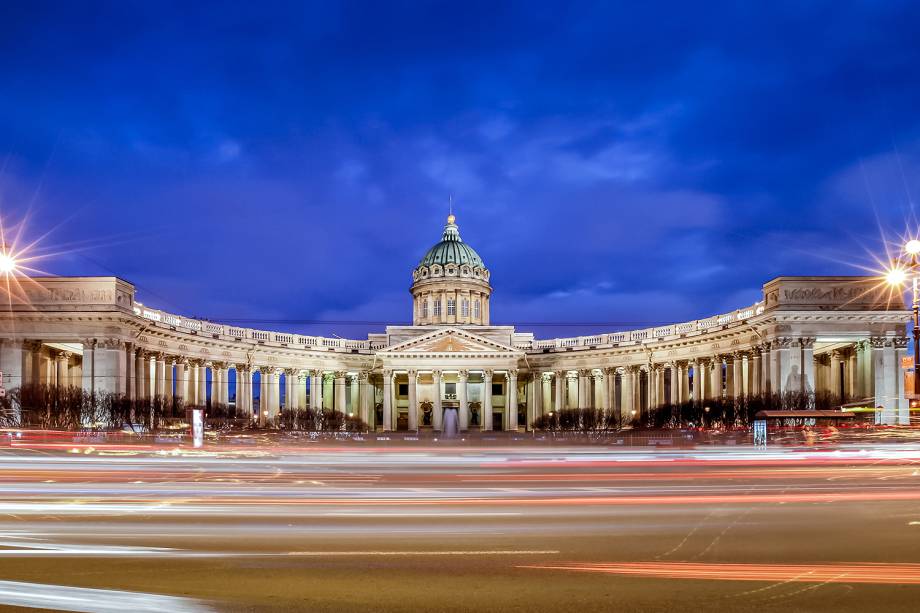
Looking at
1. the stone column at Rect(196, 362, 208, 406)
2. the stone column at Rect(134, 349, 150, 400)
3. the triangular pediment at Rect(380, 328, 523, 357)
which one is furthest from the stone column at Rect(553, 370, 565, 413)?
the stone column at Rect(134, 349, 150, 400)

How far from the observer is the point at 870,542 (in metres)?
15.1

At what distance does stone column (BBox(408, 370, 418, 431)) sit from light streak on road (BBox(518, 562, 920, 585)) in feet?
334

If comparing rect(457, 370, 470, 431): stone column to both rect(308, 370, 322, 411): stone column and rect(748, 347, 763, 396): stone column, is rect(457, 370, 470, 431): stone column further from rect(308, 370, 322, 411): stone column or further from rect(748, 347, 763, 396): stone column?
rect(748, 347, 763, 396): stone column

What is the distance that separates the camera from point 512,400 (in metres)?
116

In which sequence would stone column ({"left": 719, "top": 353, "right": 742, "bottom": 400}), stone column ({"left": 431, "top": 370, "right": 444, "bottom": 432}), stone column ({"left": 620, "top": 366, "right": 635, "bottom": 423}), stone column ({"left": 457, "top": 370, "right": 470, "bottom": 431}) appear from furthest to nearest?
stone column ({"left": 431, "top": 370, "right": 444, "bottom": 432}) → stone column ({"left": 457, "top": 370, "right": 470, "bottom": 431}) → stone column ({"left": 620, "top": 366, "right": 635, "bottom": 423}) → stone column ({"left": 719, "top": 353, "right": 742, "bottom": 400})

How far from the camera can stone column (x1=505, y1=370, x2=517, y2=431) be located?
116 meters

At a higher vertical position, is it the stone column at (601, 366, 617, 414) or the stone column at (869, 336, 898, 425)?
the stone column at (869, 336, 898, 425)

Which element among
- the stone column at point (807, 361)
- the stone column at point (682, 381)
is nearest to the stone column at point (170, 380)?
the stone column at point (682, 381)

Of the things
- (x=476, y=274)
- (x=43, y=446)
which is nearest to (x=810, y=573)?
(x=43, y=446)

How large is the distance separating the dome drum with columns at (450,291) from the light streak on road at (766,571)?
4861 inches

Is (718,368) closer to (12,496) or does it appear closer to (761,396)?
(761,396)

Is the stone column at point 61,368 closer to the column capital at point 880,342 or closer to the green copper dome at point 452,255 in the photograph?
the green copper dome at point 452,255

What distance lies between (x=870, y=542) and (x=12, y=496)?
60.1ft

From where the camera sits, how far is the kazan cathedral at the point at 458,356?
246 ft
